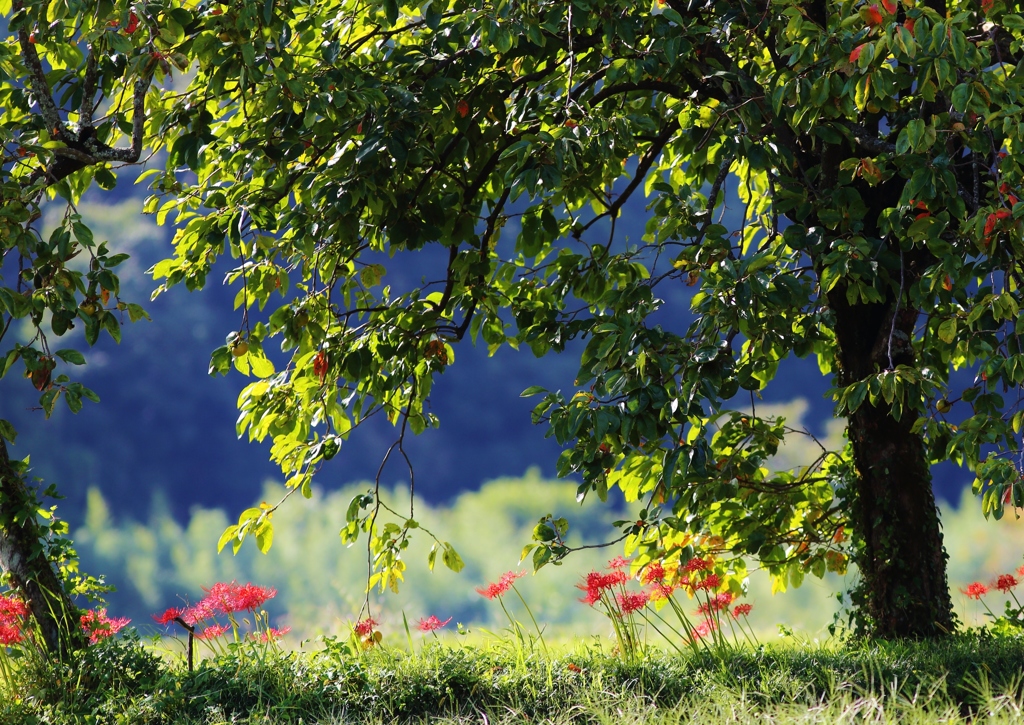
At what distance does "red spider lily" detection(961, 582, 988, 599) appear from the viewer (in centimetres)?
561

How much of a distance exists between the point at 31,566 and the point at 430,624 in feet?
7.50

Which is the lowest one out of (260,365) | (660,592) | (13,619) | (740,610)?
(740,610)

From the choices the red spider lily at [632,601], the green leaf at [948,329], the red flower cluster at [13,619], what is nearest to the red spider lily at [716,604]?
the red spider lily at [632,601]

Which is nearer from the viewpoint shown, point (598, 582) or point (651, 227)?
point (598, 582)

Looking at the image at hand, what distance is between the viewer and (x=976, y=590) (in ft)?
18.5

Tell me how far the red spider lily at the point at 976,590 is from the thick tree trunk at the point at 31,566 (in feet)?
17.0

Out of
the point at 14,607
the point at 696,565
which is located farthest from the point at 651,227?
the point at 14,607

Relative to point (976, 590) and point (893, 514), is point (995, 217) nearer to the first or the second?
Answer: point (893, 514)

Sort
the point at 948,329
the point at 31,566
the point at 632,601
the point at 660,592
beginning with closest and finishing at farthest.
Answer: the point at 948,329 → the point at 632,601 → the point at 31,566 → the point at 660,592

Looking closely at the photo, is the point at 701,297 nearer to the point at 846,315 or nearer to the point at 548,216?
the point at 548,216

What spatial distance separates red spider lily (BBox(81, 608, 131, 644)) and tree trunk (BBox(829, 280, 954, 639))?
442 centimetres

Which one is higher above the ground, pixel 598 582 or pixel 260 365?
pixel 260 365

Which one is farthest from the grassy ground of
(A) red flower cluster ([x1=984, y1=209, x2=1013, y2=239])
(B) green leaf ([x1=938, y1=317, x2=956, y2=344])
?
(A) red flower cluster ([x1=984, y1=209, x2=1013, y2=239])

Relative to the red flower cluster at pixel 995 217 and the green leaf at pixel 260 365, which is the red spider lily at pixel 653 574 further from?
the red flower cluster at pixel 995 217
